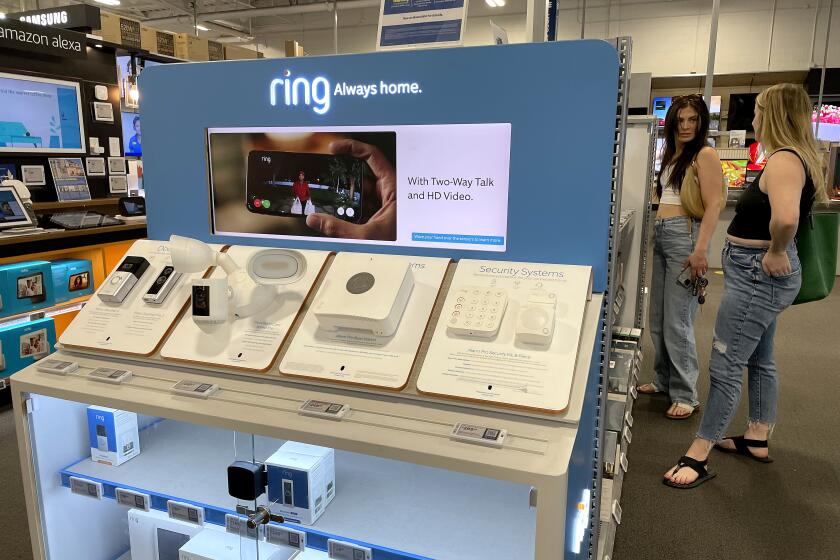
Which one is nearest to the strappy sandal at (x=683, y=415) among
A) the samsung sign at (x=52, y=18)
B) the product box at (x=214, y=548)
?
the product box at (x=214, y=548)

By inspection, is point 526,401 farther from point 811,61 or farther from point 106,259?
point 811,61

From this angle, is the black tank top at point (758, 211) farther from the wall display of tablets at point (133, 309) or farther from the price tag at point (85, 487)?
the price tag at point (85, 487)

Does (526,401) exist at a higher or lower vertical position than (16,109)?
lower

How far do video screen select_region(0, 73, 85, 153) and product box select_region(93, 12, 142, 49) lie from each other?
2.34 ft

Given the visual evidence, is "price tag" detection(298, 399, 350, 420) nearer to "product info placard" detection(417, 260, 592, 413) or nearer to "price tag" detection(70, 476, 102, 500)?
"product info placard" detection(417, 260, 592, 413)

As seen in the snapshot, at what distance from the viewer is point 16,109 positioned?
14.7 feet

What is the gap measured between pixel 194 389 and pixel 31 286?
9.49ft

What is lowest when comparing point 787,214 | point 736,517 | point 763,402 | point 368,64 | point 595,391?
point 736,517

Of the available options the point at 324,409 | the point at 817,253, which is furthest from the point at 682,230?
the point at 324,409

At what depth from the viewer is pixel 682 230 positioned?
3.15 metres

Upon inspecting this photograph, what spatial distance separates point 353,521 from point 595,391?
23.2 inches

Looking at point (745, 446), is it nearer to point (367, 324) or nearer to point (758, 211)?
point (758, 211)

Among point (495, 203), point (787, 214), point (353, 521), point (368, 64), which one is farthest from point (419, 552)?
point (787, 214)

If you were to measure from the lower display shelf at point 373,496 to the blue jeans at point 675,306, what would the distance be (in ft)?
7.56
